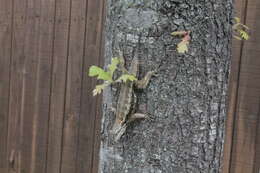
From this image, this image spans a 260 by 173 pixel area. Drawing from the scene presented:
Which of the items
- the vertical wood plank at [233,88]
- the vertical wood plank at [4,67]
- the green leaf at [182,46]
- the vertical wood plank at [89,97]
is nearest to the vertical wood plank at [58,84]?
the vertical wood plank at [89,97]

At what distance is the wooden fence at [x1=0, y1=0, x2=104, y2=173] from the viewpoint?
2203 mm

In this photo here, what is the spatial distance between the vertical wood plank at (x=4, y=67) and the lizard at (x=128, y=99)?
1743 millimetres

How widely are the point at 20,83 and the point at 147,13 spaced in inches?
68.4

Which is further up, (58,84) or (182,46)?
(182,46)

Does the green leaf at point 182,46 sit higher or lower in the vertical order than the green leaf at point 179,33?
lower

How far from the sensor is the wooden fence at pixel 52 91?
2174mm

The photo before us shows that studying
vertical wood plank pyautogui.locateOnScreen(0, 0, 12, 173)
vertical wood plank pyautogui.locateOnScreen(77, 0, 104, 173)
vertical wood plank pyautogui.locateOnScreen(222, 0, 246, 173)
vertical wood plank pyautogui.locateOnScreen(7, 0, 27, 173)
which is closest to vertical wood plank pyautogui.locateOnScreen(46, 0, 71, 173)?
vertical wood plank pyautogui.locateOnScreen(77, 0, 104, 173)

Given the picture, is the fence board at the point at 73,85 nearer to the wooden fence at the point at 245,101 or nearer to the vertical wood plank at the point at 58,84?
the vertical wood plank at the point at 58,84

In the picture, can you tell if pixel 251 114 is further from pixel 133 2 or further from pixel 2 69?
pixel 2 69

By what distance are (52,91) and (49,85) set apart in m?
0.04

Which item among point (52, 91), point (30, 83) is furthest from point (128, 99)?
point (30, 83)

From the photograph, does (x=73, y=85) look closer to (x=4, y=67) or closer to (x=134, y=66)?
(x=4, y=67)

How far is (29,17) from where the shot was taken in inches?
94.3

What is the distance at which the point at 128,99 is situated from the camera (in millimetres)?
920
